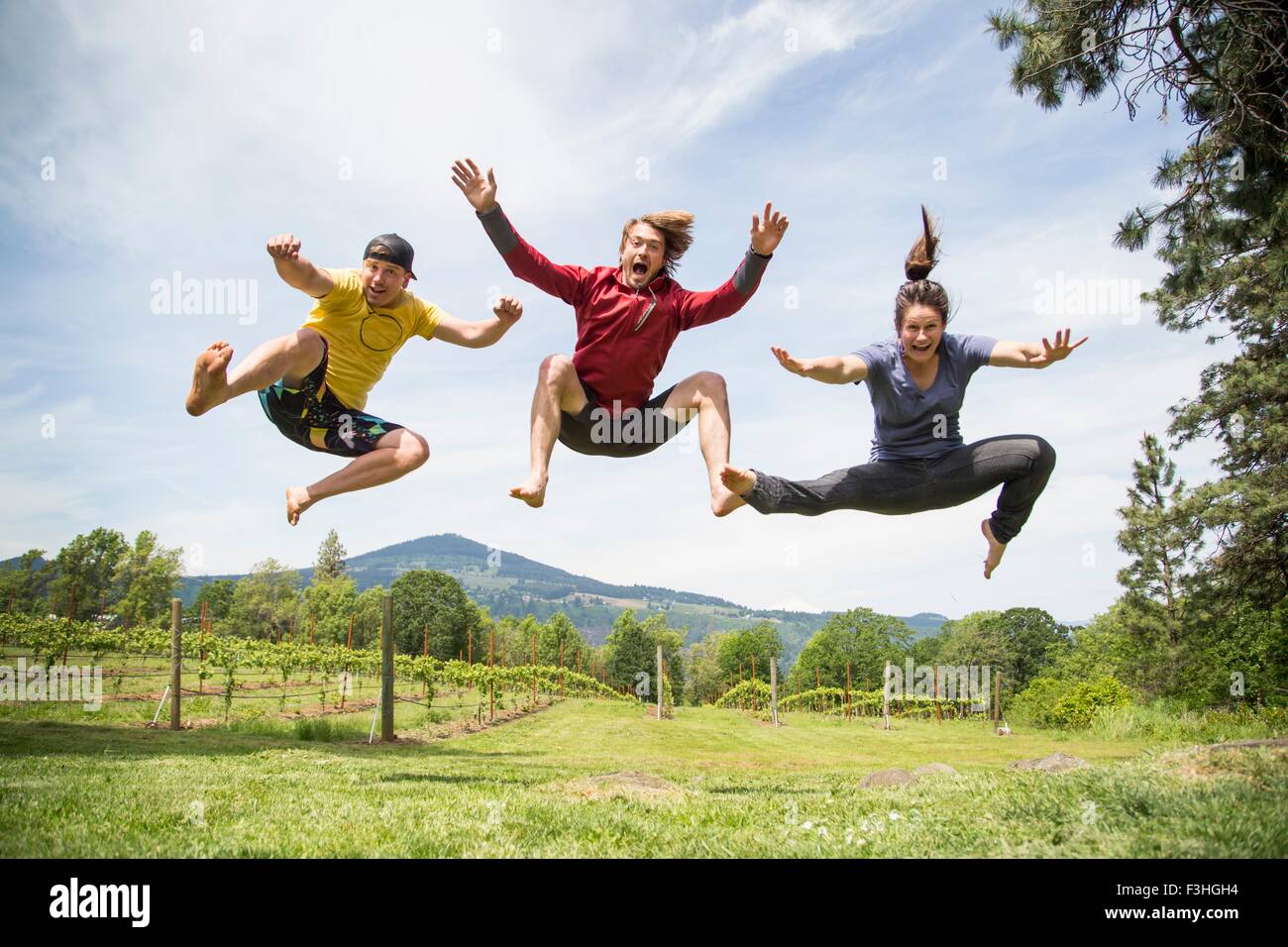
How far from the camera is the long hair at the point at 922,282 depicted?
4.92 m

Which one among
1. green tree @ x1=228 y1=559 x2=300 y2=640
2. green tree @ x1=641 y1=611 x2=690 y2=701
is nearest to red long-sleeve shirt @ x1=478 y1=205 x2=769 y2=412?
green tree @ x1=228 y1=559 x2=300 y2=640

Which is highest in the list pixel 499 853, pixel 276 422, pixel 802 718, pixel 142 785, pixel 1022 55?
pixel 1022 55

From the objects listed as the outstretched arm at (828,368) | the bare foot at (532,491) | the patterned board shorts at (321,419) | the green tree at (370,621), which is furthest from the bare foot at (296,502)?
the green tree at (370,621)

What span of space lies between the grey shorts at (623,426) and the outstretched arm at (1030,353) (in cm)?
180

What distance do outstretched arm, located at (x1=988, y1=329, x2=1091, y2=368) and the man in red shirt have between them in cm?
145

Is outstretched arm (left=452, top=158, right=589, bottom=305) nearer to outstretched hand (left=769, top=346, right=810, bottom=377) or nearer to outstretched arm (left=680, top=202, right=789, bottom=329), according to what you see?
outstretched arm (left=680, top=202, right=789, bottom=329)

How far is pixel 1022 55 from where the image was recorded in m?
7.45

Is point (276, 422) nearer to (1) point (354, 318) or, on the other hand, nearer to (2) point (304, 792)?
(1) point (354, 318)

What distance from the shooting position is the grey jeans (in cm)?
466

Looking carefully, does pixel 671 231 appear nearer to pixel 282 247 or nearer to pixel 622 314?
pixel 622 314

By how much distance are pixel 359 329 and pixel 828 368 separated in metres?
2.79

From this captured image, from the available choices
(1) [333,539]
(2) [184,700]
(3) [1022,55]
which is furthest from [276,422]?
(1) [333,539]

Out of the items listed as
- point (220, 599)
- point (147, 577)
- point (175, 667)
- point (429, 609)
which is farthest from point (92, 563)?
point (175, 667)
